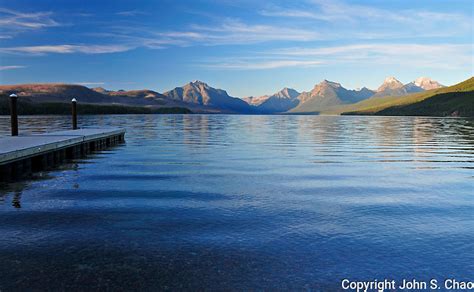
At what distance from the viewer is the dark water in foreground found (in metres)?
9.70

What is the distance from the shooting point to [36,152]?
2594cm

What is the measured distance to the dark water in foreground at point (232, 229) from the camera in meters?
9.70

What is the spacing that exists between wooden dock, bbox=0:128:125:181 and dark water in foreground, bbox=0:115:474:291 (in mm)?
2090

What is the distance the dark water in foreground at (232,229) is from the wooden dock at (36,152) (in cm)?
209

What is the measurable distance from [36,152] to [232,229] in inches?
707

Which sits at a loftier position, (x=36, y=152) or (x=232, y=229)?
(x=36, y=152)

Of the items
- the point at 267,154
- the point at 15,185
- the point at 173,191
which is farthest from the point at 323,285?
the point at 267,154

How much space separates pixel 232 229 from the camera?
1327 centimetres

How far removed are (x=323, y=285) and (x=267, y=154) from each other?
27.3 metres

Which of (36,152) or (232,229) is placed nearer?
(232,229)

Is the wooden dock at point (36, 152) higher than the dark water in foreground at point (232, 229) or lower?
higher

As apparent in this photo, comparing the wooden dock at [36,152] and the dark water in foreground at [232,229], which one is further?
the wooden dock at [36,152]

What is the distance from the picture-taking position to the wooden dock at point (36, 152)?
22.6 meters

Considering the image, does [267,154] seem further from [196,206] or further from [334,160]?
[196,206]
